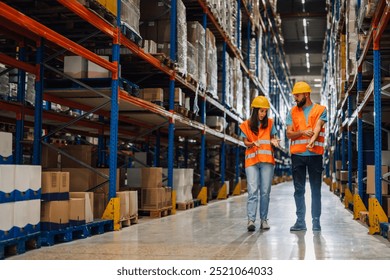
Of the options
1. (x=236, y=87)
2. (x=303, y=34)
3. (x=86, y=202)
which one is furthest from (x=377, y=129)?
(x=303, y=34)

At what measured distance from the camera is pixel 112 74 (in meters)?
6.39

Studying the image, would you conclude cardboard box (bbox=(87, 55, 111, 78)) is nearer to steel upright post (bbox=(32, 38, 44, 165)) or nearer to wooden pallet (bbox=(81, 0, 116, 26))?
wooden pallet (bbox=(81, 0, 116, 26))

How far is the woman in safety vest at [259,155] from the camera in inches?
244

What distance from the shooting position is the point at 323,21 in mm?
27797

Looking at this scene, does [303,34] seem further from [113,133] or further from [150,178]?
[113,133]

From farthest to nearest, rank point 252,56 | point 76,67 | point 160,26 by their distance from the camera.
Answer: point 252,56 < point 160,26 < point 76,67

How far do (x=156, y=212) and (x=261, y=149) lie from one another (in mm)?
2470

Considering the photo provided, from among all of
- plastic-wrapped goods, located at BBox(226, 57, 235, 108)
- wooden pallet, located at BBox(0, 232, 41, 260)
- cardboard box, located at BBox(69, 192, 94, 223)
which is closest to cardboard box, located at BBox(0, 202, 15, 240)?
wooden pallet, located at BBox(0, 232, 41, 260)

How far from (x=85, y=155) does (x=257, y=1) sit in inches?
489

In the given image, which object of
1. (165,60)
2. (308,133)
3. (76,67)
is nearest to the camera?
(308,133)

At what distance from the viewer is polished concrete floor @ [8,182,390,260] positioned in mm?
4473

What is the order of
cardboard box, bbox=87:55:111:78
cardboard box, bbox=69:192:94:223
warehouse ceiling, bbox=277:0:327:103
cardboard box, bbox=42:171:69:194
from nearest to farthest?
cardboard box, bbox=42:171:69:194, cardboard box, bbox=69:192:94:223, cardboard box, bbox=87:55:111:78, warehouse ceiling, bbox=277:0:327:103

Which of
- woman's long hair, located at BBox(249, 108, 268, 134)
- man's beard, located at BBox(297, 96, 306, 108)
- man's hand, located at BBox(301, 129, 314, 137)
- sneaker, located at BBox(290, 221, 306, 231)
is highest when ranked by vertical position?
man's beard, located at BBox(297, 96, 306, 108)
